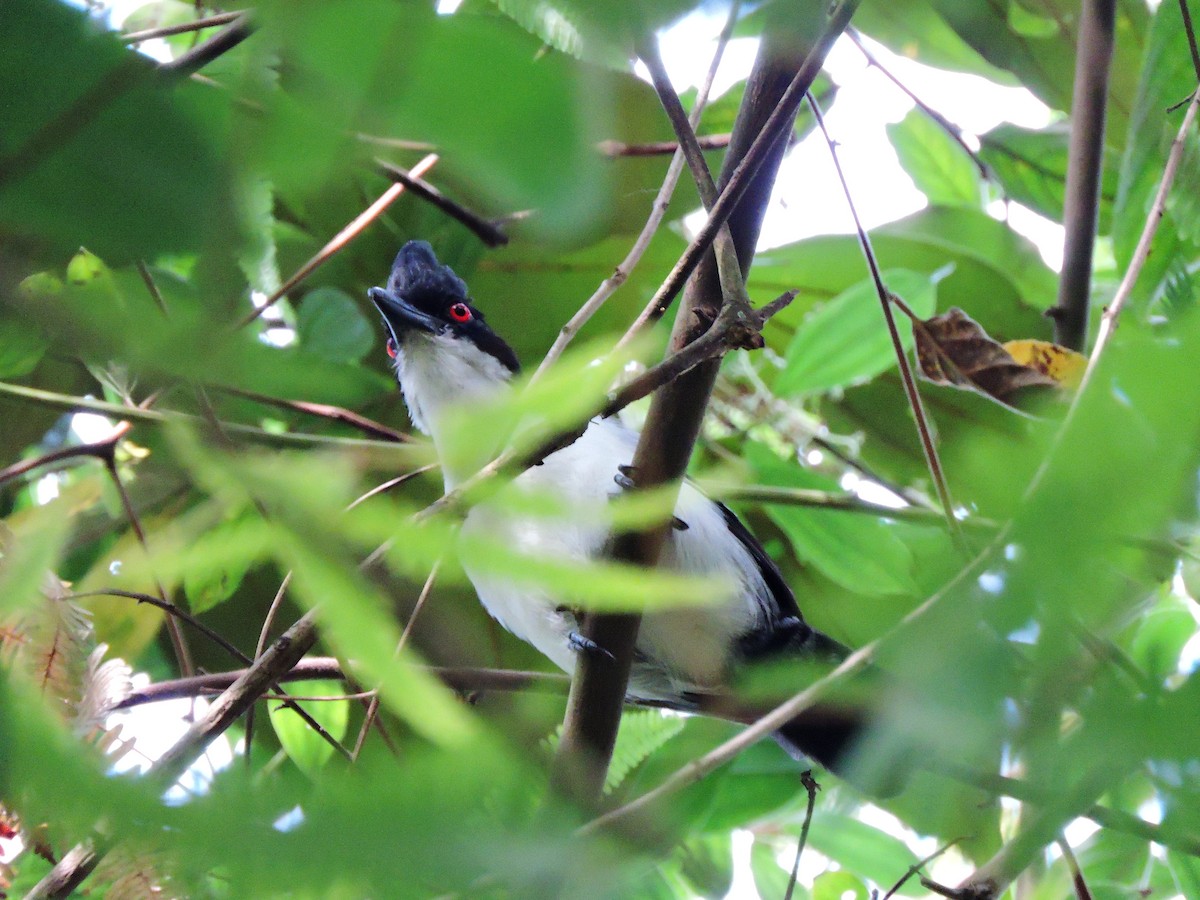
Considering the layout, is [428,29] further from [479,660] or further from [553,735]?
[479,660]

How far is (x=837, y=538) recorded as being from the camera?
147cm

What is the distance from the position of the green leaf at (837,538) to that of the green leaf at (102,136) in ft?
1.71

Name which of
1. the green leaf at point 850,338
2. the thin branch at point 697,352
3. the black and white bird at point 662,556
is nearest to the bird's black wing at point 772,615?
the black and white bird at point 662,556

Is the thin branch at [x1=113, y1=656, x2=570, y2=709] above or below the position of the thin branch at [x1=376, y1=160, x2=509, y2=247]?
below

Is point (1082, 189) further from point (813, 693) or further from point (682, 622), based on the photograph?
point (813, 693)

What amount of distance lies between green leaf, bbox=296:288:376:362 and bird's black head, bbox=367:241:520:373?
1.80 ft

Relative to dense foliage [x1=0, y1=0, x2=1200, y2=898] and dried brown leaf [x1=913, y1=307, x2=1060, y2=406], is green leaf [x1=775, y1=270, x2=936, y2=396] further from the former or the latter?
dense foliage [x1=0, y1=0, x2=1200, y2=898]

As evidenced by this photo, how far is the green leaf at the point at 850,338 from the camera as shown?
189 cm

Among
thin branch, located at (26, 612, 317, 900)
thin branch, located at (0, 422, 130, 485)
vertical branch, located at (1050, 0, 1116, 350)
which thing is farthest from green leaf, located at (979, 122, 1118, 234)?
thin branch, located at (26, 612, 317, 900)

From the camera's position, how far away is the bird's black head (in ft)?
7.04

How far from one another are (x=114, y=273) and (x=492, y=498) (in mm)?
201

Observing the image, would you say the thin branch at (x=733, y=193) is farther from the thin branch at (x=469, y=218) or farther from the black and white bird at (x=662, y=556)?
the thin branch at (x=469, y=218)

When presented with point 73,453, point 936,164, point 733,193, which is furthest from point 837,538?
point 936,164

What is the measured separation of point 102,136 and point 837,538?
1.27 metres
